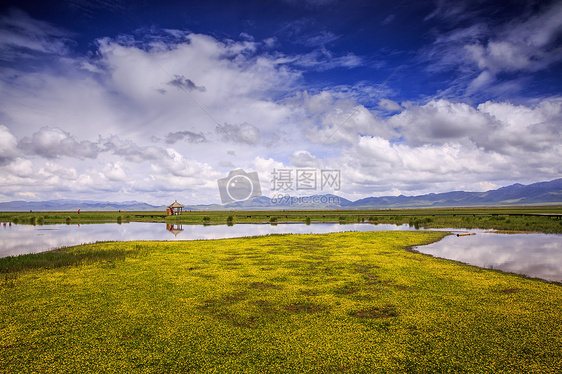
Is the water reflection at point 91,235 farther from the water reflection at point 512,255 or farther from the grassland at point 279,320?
the water reflection at point 512,255

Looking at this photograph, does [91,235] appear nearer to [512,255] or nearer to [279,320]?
[279,320]

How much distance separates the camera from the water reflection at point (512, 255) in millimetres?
14062

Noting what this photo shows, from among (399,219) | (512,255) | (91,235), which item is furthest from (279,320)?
(399,219)

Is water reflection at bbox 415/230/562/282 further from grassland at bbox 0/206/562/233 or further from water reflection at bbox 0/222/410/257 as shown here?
water reflection at bbox 0/222/410/257

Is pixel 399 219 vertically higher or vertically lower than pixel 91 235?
lower

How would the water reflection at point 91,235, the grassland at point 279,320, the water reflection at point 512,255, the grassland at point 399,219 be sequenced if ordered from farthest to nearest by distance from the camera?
the grassland at point 399,219 → the water reflection at point 91,235 → the water reflection at point 512,255 → the grassland at point 279,320

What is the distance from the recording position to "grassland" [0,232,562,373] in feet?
19.1

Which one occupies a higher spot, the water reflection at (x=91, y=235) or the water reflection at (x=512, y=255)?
the water reflection at (x=91, y=235)

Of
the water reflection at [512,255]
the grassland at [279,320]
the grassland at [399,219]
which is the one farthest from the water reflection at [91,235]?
the water reflection at [512,255]

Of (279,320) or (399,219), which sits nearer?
(279,320)

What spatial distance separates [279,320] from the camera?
7824mm

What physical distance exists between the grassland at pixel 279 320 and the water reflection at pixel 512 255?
2.51 meters

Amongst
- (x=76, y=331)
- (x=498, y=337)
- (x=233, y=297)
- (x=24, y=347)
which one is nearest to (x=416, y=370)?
(x=498, y=337)

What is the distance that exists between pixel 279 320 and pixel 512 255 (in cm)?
1760
